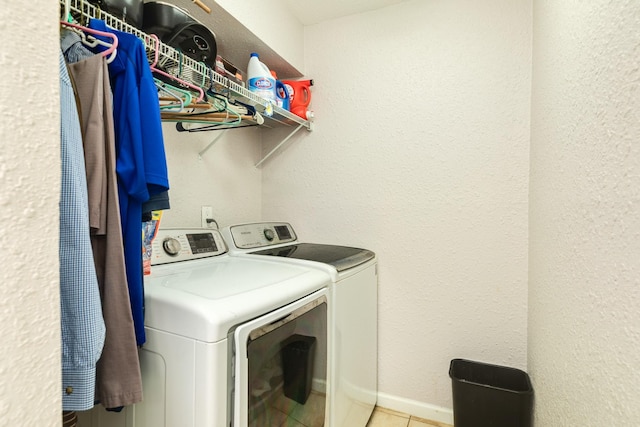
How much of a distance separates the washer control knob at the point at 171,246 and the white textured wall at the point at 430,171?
97 cm

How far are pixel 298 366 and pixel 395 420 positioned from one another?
1081 millimetres

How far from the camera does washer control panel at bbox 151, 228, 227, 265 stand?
133cm

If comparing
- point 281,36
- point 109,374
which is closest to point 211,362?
point 109,374

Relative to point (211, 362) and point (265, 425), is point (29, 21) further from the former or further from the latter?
point (265, 425)

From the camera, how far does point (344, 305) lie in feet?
4.81

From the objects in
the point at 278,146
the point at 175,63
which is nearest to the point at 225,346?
the point at 175,63

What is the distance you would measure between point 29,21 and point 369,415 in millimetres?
2143

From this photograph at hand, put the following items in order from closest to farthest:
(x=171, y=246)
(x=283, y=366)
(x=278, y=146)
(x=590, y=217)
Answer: (x=590, y=217) < (x=283, y=366) < (x=171, y=246) < (x=278, y=146)

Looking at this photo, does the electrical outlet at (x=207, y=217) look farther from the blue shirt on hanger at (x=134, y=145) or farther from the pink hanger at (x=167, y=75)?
the blue shirt on hanger at (x=134, y=145)

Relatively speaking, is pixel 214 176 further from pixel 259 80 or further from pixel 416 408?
pixel 416 408

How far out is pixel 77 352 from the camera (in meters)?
0.69

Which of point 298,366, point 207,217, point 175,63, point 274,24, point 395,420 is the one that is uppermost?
point 274,24

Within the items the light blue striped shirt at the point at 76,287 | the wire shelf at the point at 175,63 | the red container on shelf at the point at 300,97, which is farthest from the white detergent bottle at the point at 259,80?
the light blue striped shirt at the point at 76,287

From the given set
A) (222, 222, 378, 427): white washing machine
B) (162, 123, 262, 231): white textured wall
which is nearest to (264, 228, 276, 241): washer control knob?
(222, 222, 378, 427): white washing machine
